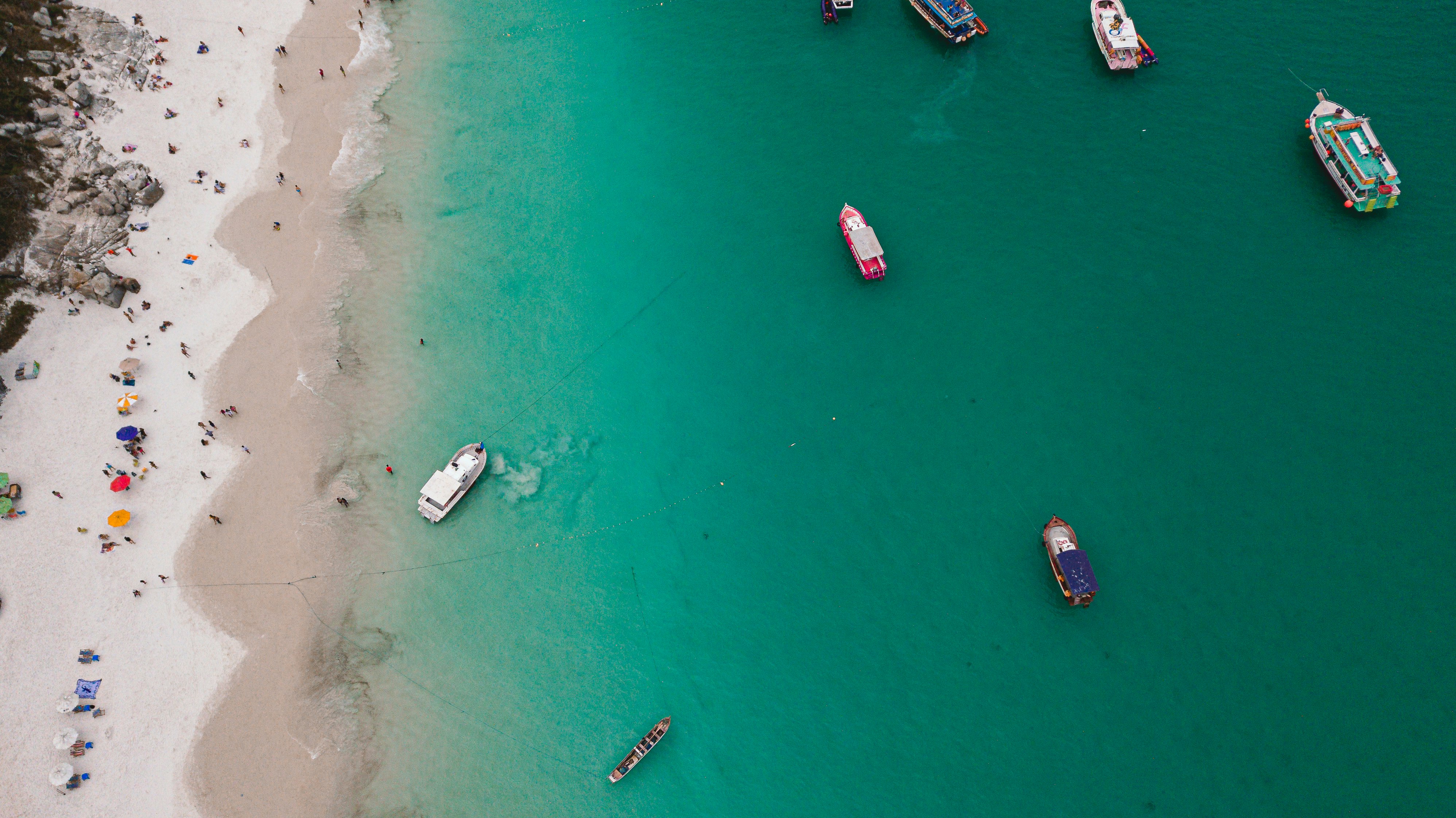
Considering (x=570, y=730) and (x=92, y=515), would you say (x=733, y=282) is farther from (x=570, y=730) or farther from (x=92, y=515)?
(x=92, y=515)

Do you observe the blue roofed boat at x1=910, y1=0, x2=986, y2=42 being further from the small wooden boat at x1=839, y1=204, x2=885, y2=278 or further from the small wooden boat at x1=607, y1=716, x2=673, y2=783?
the small wooden boat at x1=607, y1=716, x2=673, y2=783

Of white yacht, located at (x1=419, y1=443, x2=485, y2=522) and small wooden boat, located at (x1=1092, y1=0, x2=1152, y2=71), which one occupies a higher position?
small wooden boat, located at (x1=1092, y1=0, x2=1152, y2=71)

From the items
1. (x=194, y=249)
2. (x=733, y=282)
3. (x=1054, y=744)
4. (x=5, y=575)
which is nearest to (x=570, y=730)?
(x=1054, y=744)

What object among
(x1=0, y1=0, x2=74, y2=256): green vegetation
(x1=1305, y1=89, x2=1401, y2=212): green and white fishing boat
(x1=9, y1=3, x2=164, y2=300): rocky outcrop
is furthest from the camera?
(x1=1305, y1=89, x2=1401, y2=212): green and white fishing boat

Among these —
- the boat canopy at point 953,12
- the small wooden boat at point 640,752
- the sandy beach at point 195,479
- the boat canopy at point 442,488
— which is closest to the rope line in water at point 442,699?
the sandy beach at point 195,479

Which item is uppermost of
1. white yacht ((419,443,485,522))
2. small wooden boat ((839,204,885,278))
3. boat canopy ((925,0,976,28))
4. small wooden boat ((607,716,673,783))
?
boat canopy ((925,0,976,28))

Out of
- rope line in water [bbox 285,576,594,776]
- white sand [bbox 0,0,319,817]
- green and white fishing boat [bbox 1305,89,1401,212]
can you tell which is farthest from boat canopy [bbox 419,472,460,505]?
green and white fishing boat [bbox 1305,89,1401,212]

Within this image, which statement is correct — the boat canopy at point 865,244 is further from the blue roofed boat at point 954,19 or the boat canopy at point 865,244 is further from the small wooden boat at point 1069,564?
the small wooden boat at point 1069,564
